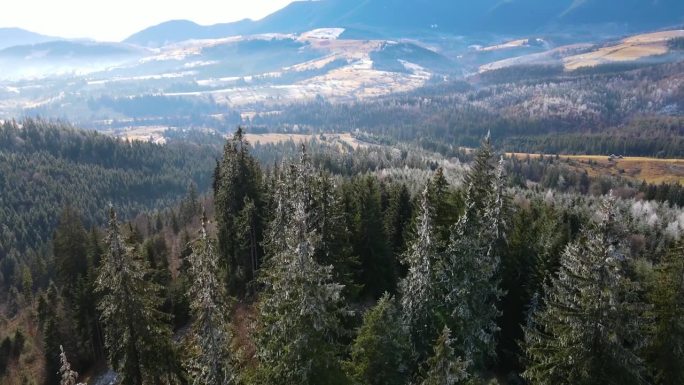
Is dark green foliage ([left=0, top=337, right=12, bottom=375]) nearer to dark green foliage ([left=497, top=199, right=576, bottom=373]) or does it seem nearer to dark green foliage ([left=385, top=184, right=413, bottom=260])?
dark green foliage ([left=385, top=184, right=413, bottom=260])

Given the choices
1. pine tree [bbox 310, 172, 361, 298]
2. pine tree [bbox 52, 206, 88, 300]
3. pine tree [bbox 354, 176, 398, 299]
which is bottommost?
pine tree [bbox 52, 206, 88, 300]

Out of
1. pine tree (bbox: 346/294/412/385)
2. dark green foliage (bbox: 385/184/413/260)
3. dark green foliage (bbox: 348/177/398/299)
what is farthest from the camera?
dark green foliage (bbox: 385/184/413/260)

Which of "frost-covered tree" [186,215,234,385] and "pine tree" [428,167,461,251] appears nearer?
"frost-covered tree" [186,215,234,385]

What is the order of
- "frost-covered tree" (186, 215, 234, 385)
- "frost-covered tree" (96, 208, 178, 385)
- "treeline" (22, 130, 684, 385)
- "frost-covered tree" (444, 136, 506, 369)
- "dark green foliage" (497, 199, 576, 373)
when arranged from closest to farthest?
1. "treeline" (22, 130, 684, 385)
2. "frost-covered tree" (186, 215, 234, 385)
3. "frost-covered tree" (96, 208, 178, 385)
4. "frost-covered tree" (444, 136, 506, 369)
5. "dark green foliage" (497, 199, 576, 373)

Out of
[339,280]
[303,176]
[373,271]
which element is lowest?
[373,271]

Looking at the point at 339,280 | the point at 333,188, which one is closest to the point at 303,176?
the point at 333,188

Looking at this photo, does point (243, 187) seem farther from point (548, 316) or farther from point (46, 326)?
point (548, 316)

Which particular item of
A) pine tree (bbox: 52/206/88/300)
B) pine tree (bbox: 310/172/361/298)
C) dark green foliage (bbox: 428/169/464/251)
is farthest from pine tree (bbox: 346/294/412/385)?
pine tree (bbox: 52/206/88/300)
